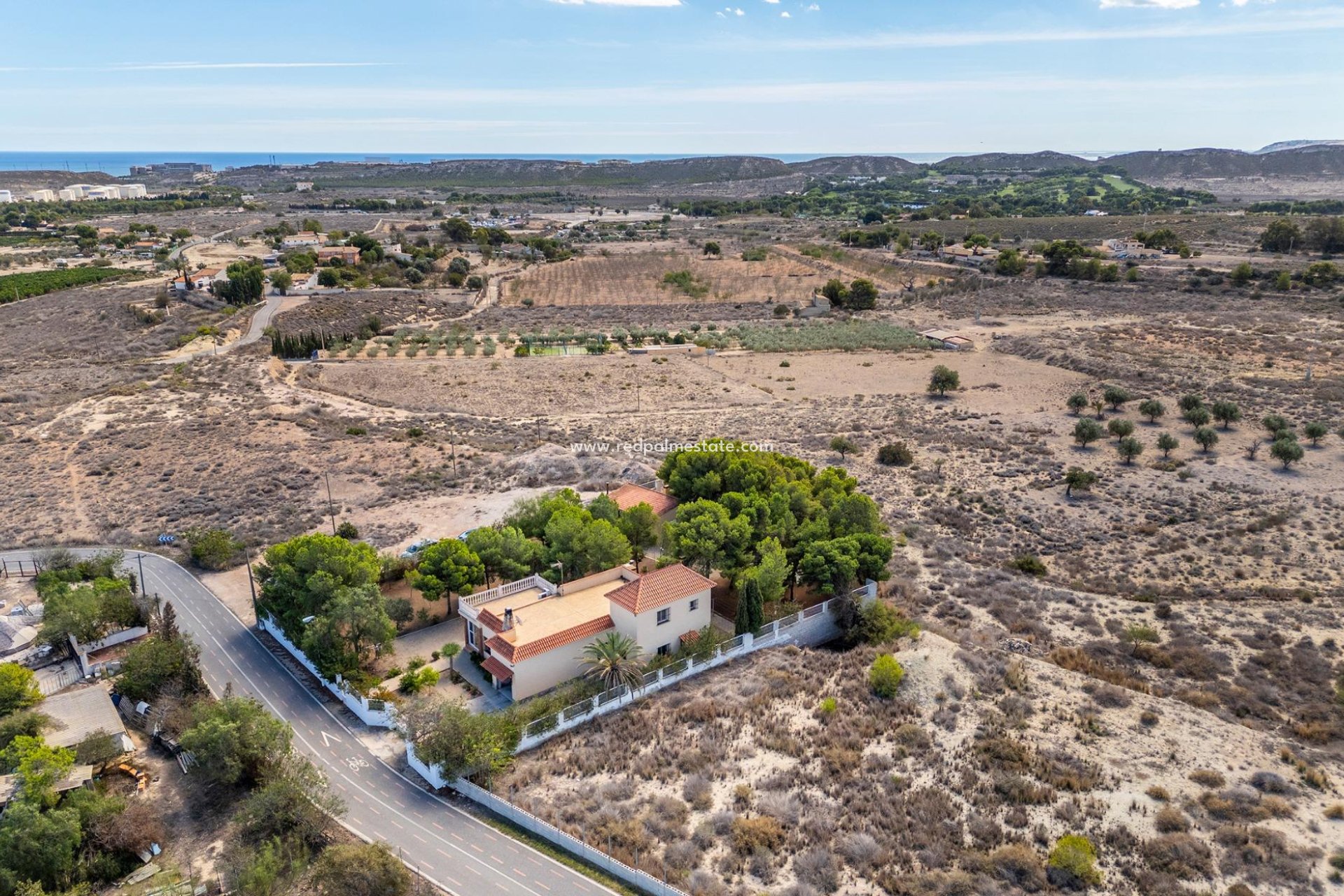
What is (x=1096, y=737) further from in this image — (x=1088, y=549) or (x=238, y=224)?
(x=238, y=224)

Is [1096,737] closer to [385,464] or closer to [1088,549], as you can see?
[1088,549]

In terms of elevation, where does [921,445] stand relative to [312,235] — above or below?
below

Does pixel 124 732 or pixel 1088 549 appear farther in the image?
pixel 1088 549

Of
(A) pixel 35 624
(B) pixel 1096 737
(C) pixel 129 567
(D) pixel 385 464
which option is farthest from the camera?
(D) pixel 385 464

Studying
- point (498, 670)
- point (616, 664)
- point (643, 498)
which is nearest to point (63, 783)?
point (498, 670)

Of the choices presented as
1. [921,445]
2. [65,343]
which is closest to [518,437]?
[921,445]

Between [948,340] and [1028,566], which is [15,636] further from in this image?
[948,340]

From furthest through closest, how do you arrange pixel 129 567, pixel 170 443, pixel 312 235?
pixel 312 235 → pixel 170 443 → pixel 129 567
